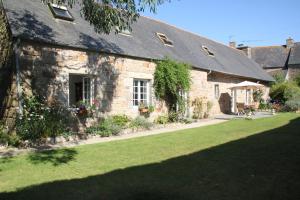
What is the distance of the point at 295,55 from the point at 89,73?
32.3m

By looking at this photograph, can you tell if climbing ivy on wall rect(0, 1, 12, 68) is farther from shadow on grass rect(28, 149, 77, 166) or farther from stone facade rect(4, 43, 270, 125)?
shadow on grass rect(28, 149, 77, 166)

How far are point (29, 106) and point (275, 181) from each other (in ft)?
24.8

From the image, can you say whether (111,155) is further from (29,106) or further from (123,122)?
(123,122)

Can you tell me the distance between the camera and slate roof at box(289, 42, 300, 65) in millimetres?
38125

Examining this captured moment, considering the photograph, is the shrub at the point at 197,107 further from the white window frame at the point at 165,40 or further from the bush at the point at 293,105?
the bush at the point at 293,105

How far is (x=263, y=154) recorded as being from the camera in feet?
26.6

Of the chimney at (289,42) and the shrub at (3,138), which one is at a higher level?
the chimney at (289,42)

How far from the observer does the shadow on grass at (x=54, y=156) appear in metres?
7.75

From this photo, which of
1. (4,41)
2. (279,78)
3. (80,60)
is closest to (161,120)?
(80,60)

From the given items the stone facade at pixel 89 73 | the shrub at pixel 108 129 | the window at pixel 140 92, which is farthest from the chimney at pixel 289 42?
the shrub at pixel 108 129

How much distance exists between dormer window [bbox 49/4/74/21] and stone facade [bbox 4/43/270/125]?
74.6 inches

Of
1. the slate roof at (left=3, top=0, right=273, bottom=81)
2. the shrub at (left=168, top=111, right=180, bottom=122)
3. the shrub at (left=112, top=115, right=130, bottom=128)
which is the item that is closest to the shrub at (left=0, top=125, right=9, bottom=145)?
the slate roof at (left=3, top=0, right=273, bottom=81)

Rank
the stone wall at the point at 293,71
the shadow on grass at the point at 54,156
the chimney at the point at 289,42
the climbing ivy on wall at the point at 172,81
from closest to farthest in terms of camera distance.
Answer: the shadow on grass at the point at 54,156 → the climbing ivy on wall at the point at 172,81 → the stone wall at the point at 293,71 → the chimney at the point at 289,42

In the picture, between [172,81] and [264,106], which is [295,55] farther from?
[172,81]
